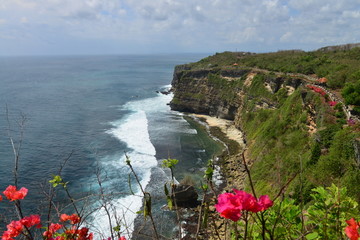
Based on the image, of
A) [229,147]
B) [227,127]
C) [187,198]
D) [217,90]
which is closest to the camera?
[187,198]

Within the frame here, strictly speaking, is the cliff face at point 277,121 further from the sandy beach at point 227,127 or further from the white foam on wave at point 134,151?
the white foam on wave at point 134,151

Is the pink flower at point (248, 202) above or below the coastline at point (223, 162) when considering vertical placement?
above

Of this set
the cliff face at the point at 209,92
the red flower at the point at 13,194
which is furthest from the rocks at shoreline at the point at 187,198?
the cliff face at the point at 209,92

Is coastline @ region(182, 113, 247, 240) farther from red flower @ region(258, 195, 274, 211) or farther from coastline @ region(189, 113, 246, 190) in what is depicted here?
red flower @ region(258, 195, 274, 211)

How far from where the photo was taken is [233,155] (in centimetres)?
4434

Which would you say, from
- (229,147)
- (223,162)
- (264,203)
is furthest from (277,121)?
(264,203)

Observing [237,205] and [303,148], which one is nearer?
[237,205]

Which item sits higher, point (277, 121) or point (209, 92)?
point (277, 121)

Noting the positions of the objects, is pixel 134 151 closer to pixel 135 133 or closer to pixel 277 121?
pixel 135 133

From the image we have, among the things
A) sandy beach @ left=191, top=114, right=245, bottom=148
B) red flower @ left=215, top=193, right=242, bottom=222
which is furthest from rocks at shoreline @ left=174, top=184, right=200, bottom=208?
red flower @ left=215, top=193, right=242, bottom=222

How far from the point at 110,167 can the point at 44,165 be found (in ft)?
32.3

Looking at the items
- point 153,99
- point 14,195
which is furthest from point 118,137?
point 14,195

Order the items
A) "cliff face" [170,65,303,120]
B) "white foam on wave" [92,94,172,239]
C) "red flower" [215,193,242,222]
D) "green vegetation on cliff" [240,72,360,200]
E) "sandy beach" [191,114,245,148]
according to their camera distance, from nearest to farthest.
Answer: "red flower" [215,193,242,222] < "green vegetation on cliff" [240,72,360,200] < "white foam on wave" [92,94,172,239] < "sandy beach" [191,114,245,148] < "cliff face" [170,65,303,120]

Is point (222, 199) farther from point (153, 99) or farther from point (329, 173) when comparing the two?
point (153, 99)
